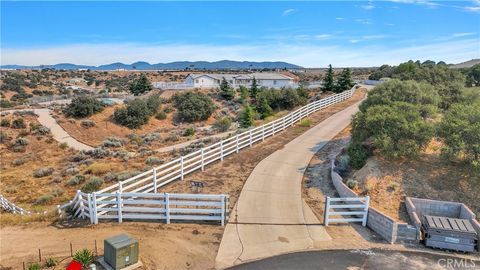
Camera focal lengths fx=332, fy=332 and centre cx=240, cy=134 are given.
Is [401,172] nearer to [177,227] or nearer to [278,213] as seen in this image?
[278,213]

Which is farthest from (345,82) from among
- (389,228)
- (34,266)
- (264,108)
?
(34,266)

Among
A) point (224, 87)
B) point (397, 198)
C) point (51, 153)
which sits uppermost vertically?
point (224, 87)

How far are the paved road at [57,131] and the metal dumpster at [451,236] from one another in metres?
26.3

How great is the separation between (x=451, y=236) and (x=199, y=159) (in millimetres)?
11425

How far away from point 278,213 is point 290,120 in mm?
14478

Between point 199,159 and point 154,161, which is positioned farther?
point 154,161

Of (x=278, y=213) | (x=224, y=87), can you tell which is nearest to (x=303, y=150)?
(x=278, y=213)

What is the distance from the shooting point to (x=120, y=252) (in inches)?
310

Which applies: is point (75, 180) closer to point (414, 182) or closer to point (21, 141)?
point (21, 141)

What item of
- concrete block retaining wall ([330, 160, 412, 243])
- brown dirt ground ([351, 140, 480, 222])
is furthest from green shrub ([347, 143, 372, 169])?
concrete block retaining wall ([330, 160, 412, 243])

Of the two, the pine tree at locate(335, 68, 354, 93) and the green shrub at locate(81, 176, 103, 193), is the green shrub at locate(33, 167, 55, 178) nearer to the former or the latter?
the green shrub at locate(81, 176, 103, 193)

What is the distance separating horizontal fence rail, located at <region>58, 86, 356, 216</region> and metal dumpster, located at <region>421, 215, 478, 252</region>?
30.5ft

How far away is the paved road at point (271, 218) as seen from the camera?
910 centimetres

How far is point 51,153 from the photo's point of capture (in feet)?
88.6
